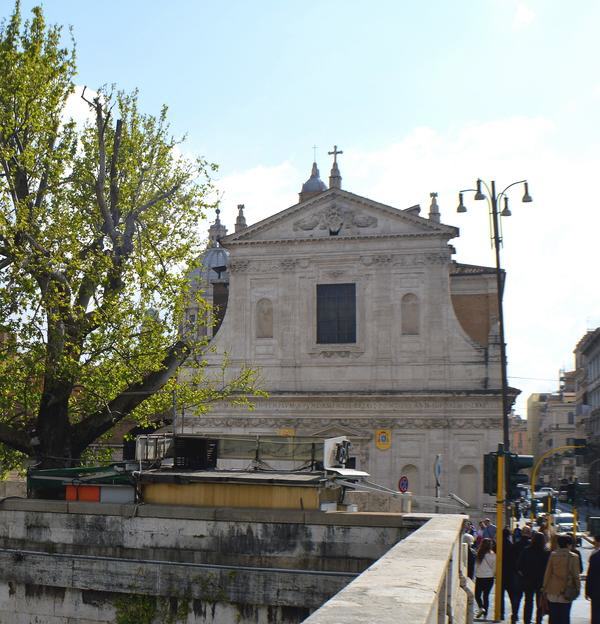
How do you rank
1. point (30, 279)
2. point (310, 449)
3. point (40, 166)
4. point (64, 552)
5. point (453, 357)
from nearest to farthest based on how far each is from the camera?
point (64, 552) < point (310, 449) < point (30, 279) < point (40, 166) < point (453, 357)

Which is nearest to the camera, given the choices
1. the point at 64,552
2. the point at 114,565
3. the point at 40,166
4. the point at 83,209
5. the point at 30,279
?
the point at 114,565

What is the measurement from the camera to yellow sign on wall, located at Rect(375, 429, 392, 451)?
4128 cm

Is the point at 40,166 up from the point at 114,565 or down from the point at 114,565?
up

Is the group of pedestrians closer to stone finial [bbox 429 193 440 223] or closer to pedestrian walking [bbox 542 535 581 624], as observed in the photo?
pedestrian walking [bbox 542 535 581 624]

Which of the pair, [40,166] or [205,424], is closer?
[40,166]

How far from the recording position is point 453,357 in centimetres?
4153

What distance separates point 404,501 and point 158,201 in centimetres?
921

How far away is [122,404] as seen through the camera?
18.1 m

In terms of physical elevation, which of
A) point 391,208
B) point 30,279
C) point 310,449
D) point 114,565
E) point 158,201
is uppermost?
point 391,208

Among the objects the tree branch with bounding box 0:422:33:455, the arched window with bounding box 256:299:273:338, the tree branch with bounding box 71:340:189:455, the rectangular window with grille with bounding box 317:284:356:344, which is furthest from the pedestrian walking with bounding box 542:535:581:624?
the arched window with bounding box 256:299:273:338

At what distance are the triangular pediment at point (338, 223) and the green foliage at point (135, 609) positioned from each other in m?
32.3

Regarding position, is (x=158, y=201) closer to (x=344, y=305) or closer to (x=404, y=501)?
(x=404, y=501)

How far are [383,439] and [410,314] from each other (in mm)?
5741

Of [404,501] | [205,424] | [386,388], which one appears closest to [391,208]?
[386,388]
